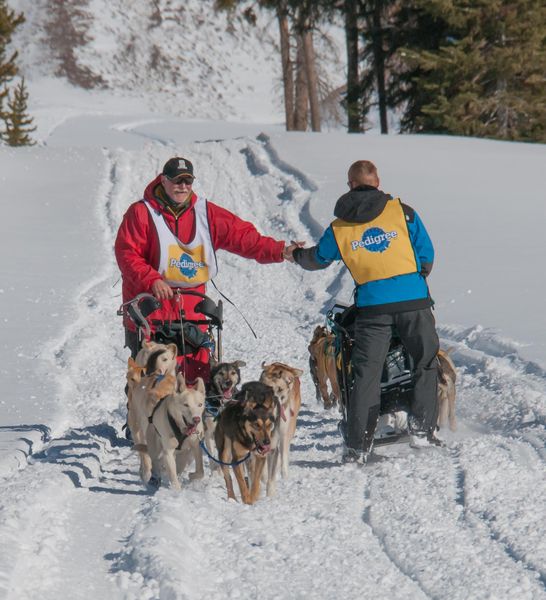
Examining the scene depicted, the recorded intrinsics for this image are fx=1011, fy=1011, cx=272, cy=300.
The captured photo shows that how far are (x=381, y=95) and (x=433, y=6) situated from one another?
5496 millimetres

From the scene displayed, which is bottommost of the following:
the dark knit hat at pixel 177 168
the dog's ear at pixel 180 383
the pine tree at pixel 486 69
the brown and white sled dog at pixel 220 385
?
the brown and white sled dog at pixel 220 385

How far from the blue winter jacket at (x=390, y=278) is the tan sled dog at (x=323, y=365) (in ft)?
5.27

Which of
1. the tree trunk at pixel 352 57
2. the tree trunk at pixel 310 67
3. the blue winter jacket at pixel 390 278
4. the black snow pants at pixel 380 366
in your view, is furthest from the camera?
the tree trunk at pixel 310 67

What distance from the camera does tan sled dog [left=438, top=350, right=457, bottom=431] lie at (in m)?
7.01

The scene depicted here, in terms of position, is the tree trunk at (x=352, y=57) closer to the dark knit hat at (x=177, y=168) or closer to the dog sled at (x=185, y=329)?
the dog sled at (x=185, y=329)

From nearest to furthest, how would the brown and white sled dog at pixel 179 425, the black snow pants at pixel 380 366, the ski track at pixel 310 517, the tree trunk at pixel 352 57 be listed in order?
the ski track at pixel 310 517 → the brown and white sled dog at pixel 179 425 → the black snow pants at pixel 380 366 → the tree trunk at pixel 352 57

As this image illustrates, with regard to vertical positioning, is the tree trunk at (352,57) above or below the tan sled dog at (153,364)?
above

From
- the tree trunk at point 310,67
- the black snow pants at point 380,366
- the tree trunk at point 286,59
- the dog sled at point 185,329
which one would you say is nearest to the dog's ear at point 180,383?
the dog sled at point 185,329

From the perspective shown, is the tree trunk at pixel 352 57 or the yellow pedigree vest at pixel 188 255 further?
the tree trunk at pixel 352 57

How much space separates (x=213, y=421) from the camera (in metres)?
6.48

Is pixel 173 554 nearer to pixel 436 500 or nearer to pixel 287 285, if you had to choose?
pixel 436 500

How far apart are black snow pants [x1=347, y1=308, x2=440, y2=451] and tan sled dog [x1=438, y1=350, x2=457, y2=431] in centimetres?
50

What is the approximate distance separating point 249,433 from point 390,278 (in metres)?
1.35

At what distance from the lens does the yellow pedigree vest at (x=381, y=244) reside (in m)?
6.24
